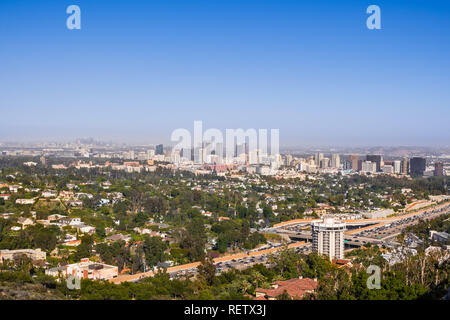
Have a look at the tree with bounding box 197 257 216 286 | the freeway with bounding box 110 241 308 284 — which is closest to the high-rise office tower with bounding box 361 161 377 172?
the freeway with bounding box 110 241 308 284

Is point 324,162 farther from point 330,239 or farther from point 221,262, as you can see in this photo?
point 221,262

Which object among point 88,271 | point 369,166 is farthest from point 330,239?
point 369,166

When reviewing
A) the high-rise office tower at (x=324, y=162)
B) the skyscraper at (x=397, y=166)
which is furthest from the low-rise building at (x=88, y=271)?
the high-rise office tower at (x=324, y=162)

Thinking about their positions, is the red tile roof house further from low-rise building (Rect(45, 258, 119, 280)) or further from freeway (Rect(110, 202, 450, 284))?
low-rise building (Rect(45, 258, 119, 280))

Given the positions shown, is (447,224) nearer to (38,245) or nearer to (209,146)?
(38,245)

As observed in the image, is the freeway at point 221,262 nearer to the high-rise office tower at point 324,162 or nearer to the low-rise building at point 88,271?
the low-rise building at point 88,271
